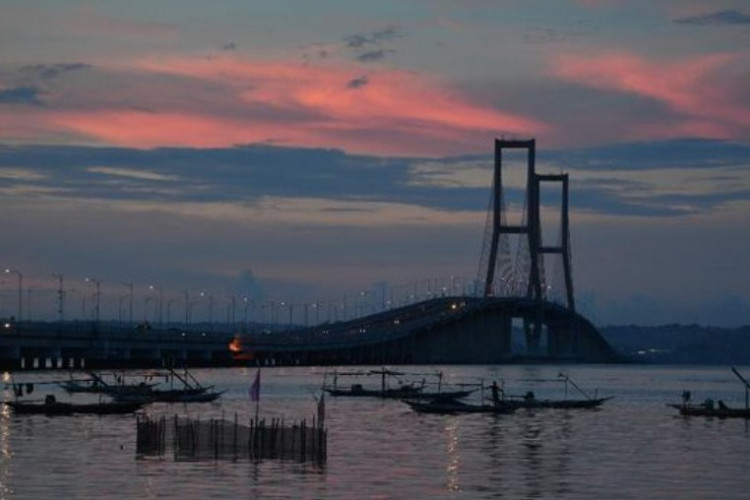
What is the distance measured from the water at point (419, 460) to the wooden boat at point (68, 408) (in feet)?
2.35

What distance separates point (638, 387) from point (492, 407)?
64.6 m

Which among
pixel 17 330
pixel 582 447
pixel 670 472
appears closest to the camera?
pixel 670 472

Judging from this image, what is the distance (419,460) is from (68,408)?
2539 cm

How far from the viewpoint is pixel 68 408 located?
79.9 meters

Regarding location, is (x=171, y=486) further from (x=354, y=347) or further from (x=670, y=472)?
(x=354, y=347)

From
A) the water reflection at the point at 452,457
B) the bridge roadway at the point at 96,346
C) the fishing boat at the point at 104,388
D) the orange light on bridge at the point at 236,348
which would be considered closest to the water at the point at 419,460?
the water reflection at the point at 452,457

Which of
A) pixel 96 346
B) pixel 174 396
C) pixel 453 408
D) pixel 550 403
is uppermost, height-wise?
pixel 96 346

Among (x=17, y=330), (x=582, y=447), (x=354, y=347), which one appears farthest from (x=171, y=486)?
(x=354, y=347)

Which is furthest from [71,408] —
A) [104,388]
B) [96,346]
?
[96,346]

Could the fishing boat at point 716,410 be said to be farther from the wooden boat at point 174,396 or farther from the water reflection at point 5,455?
the water reflection at point 5,455

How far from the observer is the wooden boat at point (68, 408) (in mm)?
80000

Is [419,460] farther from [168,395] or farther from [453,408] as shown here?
[168,395]

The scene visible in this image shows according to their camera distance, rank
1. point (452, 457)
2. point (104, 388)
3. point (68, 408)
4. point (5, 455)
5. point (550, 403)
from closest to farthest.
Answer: point (5, 455), point (452, 457), point (68, 408), point (104, 388), point (550, 403)

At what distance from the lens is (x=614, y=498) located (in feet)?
160
